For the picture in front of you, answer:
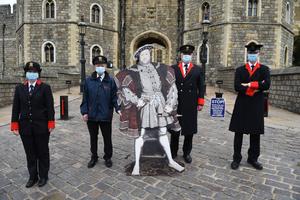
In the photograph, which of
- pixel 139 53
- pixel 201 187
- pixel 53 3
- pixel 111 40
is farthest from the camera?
pixel 111 40

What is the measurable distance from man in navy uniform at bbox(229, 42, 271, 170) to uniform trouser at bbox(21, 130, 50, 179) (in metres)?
2.83

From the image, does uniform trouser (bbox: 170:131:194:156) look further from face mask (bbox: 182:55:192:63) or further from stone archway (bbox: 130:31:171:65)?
stone archway (bbox: 130:31:171:65)

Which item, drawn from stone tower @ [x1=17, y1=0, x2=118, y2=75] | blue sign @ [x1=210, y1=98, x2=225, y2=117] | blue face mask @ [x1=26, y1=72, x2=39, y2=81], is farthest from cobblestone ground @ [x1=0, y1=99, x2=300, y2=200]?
stone tower @ [x1=17, y1=0, x2=118, y2=75]

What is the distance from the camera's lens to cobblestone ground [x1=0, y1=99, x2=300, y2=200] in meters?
3.07

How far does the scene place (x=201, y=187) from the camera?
3.25 meters

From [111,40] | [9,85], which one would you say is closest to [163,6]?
[111,40]

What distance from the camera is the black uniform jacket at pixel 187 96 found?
4.02m

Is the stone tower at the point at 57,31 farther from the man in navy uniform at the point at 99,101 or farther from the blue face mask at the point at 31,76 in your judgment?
the blue face mask at the point at 31,76

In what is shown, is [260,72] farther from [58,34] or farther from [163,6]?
[163,6]

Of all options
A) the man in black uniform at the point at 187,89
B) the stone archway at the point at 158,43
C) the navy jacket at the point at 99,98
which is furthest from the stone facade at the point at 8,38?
the man in black uniform at the point at 187,89

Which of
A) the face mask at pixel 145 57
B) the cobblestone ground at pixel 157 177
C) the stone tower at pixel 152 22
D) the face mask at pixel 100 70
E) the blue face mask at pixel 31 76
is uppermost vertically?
the stone tower at pixel 152 22

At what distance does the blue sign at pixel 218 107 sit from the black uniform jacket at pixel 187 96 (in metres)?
4.16

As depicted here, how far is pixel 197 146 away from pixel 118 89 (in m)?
2.35

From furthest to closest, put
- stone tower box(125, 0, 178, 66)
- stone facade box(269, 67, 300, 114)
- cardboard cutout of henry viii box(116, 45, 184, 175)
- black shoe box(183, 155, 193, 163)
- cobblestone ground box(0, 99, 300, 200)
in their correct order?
stone tower box(125, 0, 178, 66), stone facade box(269, 67, 300, 114), black shoe box(183, 155, 193, 163), cardboard cutout of henry viii box(116, 45, 184, 175), cobblestone ground box(0, 99, 300, 200)
